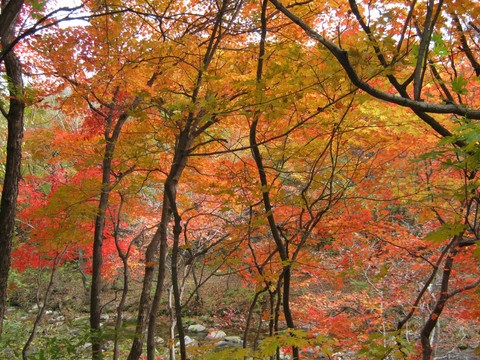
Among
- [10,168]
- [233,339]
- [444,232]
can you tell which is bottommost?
[233,339]

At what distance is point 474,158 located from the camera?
136 centimetres

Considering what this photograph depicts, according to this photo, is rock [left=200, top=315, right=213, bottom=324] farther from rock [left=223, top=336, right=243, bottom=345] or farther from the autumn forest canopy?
the autumn forest canopy

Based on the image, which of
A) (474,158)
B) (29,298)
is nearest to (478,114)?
(474,158)

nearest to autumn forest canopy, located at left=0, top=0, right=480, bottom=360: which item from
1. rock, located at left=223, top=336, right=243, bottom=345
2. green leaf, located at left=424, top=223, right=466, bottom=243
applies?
green leaf, located at left=424, top=223, right=466, bottom=243

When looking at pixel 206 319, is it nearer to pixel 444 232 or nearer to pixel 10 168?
pixel 10 168

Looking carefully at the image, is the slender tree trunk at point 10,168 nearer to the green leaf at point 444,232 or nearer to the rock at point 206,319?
the green leaf at point 444,232

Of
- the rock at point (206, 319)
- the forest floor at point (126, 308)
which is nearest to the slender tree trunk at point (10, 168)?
the forest floor at point (126, 308)

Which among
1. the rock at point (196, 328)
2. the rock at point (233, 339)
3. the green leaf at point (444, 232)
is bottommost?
the rock at point (196, 328)

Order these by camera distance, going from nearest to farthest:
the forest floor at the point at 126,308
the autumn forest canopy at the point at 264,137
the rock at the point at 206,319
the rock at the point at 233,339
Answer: the autumn forest canopy at the point at 264,137 → the rock at the point at 233,339 → the forest floor at the point at 126,308 → the rock at the point at 206,319

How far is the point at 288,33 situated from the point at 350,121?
196cm

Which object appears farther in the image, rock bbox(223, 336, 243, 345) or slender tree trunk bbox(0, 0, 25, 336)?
rock bbox(223, 336, 243, 345)

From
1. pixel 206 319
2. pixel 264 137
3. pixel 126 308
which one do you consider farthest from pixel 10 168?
pixel 126 308

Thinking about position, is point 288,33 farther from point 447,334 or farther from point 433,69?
point 447,334

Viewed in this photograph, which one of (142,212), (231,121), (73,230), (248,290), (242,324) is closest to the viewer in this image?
(231,121)
